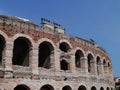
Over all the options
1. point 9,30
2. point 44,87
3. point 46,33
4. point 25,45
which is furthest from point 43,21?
point 44,87

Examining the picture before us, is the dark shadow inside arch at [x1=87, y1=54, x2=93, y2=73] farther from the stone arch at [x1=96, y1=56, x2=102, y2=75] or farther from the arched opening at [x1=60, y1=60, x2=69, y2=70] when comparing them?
the arched opening at [x1=60, y1=60, x2=69, y2=70]

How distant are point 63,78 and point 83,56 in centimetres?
449

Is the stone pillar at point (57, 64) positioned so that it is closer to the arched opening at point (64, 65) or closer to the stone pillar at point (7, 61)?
the arched opening at point (64, 65)

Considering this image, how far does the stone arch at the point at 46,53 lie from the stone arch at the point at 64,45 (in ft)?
3.86

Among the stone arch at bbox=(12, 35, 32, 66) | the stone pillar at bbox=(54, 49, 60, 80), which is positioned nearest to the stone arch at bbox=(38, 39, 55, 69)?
the stone pillar at bbox=(54, 49, 60, 80)

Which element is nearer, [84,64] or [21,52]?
[21,52]

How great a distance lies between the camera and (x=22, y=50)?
70.2 ft

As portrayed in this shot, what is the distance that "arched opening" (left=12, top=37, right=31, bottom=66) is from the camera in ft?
68.1

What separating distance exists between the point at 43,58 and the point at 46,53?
625mm

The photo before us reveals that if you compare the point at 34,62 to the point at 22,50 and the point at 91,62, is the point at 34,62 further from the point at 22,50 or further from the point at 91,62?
the point at 91,62

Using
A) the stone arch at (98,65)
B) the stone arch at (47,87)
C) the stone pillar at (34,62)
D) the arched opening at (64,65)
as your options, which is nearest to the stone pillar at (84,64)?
the arched opening at (64,65)

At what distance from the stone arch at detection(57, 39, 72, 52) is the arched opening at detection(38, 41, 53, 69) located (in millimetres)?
1228

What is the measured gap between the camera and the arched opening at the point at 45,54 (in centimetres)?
2208

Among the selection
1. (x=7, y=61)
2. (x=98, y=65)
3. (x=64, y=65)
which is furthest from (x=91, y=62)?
(x=7, y=61)
